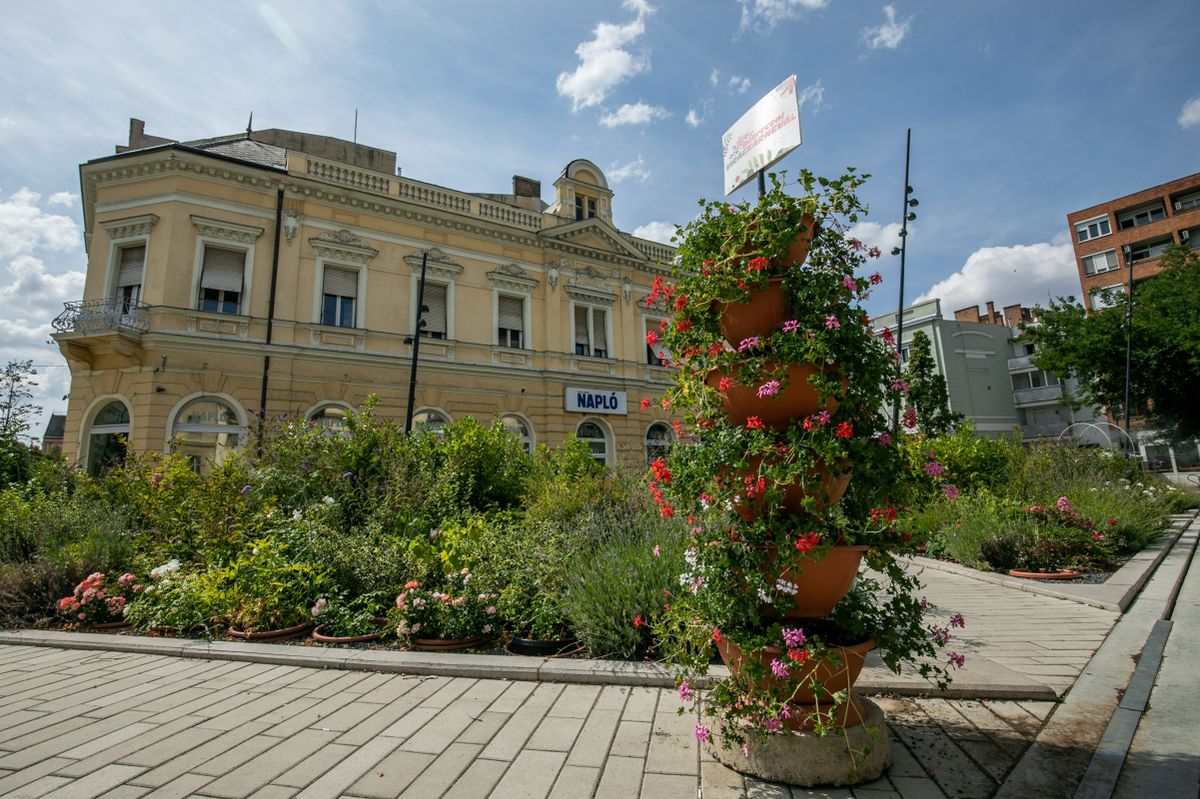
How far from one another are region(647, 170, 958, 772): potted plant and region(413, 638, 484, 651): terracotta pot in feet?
7.05

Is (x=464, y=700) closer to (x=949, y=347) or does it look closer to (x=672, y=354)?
(x=672, y=354)

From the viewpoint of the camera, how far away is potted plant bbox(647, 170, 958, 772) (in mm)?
2234

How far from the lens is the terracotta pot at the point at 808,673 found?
2.21 meters

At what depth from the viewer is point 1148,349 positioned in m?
24.8

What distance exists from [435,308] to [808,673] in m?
17.7

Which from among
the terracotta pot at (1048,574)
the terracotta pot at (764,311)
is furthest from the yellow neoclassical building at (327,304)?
the terracotta pot at (1048,574)

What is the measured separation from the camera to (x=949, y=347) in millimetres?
36562

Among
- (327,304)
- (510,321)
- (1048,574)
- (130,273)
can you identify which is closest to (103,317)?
(130,273)

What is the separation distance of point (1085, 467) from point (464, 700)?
1246 centimetres

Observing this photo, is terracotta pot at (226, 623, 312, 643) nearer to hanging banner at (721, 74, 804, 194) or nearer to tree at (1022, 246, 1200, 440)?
hanging banner at (721, 74, 804, 194)

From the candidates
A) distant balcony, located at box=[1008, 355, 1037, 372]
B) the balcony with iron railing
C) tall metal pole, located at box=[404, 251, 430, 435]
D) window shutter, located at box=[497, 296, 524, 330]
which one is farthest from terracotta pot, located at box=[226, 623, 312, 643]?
distant balcony, located at box=[1008, 355, 1037, 372]

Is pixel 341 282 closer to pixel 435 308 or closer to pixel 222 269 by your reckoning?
pixel 435 308

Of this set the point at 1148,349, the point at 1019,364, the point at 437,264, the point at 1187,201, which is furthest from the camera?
the point at 1019,364

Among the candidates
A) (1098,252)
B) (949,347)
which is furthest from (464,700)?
(1098,252)
